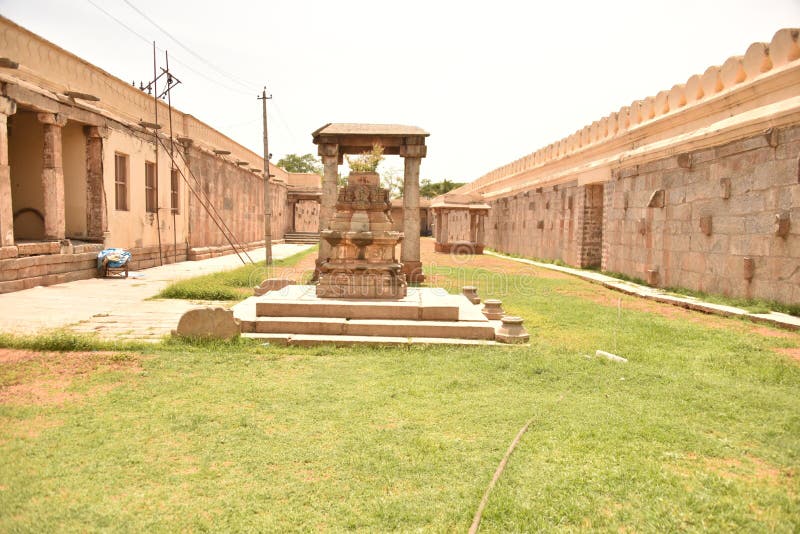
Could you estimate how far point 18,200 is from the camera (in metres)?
12.1

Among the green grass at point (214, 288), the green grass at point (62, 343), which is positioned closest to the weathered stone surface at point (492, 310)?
the green grass at point (62, 343)

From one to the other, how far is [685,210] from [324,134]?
342 inches

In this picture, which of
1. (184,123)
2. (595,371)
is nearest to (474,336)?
(595,371)

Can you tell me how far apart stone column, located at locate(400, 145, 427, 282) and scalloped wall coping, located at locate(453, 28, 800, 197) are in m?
5.76

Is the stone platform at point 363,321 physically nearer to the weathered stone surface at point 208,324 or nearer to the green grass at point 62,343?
the weathered stone surface at point 208,324

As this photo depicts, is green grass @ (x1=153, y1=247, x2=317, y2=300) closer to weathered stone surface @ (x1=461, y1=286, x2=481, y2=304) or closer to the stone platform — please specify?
the stone platform

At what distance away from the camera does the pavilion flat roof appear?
1284 cm

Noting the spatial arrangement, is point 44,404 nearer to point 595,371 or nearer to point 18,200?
point 595,371

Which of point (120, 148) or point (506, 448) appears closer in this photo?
point (506, 448)

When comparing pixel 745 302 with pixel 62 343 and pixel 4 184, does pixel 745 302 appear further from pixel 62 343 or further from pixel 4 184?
pixel 4 184

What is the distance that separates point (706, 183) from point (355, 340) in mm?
8152

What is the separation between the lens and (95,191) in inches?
516

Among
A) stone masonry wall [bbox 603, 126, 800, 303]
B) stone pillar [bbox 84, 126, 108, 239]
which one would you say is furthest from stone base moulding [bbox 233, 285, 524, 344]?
stone pillar [bbox 84, 126, 108, 239]

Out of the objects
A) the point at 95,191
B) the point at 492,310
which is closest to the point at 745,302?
the point at 492,310
